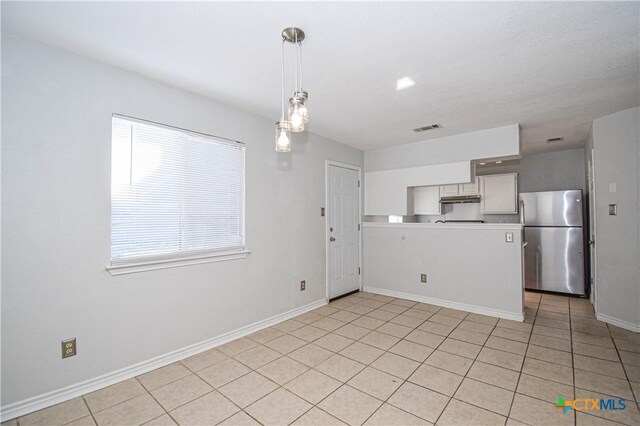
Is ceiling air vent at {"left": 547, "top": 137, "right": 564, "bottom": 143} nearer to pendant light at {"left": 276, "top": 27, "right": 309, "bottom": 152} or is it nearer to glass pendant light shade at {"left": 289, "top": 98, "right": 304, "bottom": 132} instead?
pendant light at {"left": 276, "top": 27, "right": 309, "bottom": 152}

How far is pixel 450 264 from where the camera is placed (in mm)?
4176

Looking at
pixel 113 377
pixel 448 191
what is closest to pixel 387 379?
pixel 113 377

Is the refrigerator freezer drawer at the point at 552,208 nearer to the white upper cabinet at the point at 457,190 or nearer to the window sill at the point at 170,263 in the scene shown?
the white upper cabinet at the point at 457,190

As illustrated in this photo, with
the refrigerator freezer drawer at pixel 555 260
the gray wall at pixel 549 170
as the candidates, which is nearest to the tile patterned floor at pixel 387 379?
the refrigerator freezer drawer at pixel 555 260

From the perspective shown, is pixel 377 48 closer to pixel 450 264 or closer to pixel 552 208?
pixel 450 264

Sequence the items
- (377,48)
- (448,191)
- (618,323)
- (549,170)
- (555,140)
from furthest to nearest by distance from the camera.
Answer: (549,170)
(448,191)
(555,140)
(618,323)
(377,48)

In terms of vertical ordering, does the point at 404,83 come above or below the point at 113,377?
above

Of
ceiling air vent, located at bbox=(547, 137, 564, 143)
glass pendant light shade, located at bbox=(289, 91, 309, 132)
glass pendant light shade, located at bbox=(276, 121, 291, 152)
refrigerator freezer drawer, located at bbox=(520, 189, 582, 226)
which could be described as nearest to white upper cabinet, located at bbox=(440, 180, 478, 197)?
refrigerator freezer drawer, located at bbox=(520, 189, 582, 226)

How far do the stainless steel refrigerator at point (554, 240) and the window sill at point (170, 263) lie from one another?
4670 millimetres

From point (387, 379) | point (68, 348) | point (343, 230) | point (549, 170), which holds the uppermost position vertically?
point (549, 170)

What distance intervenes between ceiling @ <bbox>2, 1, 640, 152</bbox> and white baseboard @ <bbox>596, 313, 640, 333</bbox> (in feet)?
7.83

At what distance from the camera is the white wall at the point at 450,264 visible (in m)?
3.71

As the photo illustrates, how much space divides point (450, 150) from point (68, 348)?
4612 millimetres

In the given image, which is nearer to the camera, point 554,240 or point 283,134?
point 283,134
